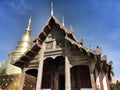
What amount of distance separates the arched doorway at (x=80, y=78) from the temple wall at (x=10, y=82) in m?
9.91

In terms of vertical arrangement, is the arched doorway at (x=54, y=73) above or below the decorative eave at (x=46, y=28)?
below

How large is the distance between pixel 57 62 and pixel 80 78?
2.68 metres

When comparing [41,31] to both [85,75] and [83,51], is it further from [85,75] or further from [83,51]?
[85,75]

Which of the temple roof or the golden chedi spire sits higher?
the golden chedi spire

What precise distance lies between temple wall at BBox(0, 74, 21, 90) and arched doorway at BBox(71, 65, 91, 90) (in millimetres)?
9913

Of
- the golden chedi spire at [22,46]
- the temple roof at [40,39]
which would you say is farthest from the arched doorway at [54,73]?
the golden chedi spire at [22,46]

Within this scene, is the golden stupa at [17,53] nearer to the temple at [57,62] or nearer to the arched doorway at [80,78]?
the temple at [57,62]

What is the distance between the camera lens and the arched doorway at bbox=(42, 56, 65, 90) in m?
12.2

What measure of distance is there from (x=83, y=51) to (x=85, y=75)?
2.28 metres

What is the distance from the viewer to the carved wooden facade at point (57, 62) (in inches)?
400

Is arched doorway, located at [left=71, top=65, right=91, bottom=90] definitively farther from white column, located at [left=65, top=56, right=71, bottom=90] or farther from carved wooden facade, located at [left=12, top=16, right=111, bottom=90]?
white column, located at [left=65, top=56, right=71, bottom=90]

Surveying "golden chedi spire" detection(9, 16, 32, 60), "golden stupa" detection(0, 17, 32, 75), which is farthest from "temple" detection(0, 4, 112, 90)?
"golden chedi spire" detection(9, 16, 32, 60)

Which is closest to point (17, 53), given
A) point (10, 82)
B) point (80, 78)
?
point (10, 82)

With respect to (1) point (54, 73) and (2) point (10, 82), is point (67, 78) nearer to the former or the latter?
(1) point (54, 73)
